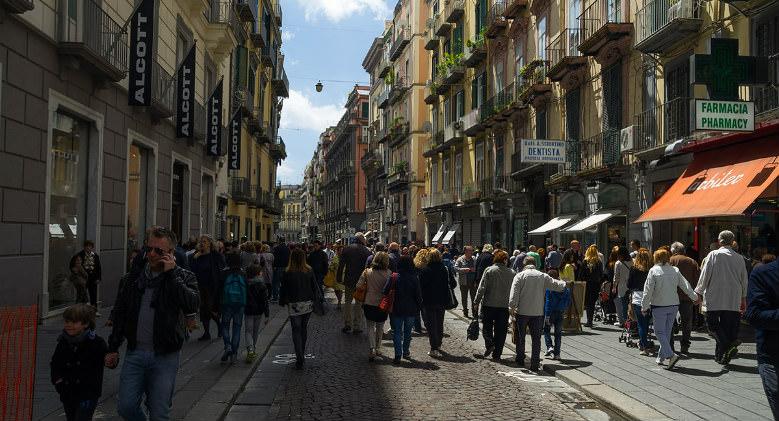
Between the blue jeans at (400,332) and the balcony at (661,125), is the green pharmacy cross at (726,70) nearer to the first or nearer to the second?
the balcony at (661,125)

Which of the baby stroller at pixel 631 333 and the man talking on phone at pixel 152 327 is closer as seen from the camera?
the man talking on phone at pixel 152 327

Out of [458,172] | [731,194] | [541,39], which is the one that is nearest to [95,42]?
[731,194]

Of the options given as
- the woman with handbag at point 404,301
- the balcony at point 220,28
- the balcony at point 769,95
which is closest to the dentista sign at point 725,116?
the balcony at point 769,95

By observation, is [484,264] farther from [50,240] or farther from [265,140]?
[265,140]

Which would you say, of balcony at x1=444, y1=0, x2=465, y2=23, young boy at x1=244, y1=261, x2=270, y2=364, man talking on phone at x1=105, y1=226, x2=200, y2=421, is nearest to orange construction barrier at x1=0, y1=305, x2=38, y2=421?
man talking on phone at x1=105, y1=226, x2=200, y2=421

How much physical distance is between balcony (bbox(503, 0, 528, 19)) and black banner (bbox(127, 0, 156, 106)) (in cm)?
1677

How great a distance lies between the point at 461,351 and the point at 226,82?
863 inches

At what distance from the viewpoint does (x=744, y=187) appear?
13.2m

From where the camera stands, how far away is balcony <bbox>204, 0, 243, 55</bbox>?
2686 centimetres

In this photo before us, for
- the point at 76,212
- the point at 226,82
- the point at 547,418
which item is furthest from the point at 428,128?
the point at 547,418

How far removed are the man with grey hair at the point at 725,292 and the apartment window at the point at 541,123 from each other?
16.6 m

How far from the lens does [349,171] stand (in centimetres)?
8131

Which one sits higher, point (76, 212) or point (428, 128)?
point (428, 128)

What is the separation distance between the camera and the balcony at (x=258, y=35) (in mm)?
37656
